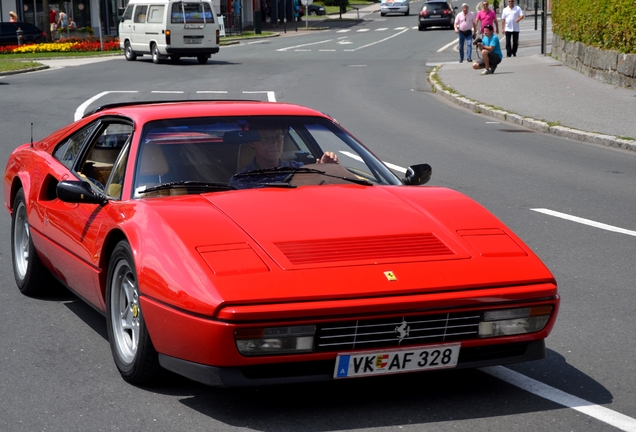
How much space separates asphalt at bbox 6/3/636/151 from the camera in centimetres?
1659

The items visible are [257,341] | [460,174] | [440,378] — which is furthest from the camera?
[460,174]

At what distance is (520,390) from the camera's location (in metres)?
4.66

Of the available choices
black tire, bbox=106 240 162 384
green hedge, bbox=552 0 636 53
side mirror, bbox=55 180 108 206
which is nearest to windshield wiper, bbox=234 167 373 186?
side mirror, bbox=55 180 108 206

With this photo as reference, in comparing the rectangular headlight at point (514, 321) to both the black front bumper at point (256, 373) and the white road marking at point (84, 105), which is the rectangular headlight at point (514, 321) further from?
the white road marking at point (84, 105)

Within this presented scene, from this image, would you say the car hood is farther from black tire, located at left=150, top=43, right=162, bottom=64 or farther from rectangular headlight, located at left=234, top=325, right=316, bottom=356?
black tire, located at left=150, top=43, right=162, bottom=64

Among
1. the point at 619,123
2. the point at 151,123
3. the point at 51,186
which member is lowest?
the point at 619,123

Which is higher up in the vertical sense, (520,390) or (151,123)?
(151,123)

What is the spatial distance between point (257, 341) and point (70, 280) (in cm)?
206

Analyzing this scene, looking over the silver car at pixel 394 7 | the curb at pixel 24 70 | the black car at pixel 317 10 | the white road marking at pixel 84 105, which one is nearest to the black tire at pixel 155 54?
the curb at pixel 24 70

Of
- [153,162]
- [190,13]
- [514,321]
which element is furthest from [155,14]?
[514,321]

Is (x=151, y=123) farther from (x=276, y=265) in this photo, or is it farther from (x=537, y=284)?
(x=537, y=284)

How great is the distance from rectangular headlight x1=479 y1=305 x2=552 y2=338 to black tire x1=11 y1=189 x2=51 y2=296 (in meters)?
3.30

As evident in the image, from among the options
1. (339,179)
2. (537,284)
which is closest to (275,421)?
(537,284)

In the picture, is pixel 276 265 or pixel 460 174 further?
pixel 460 174
